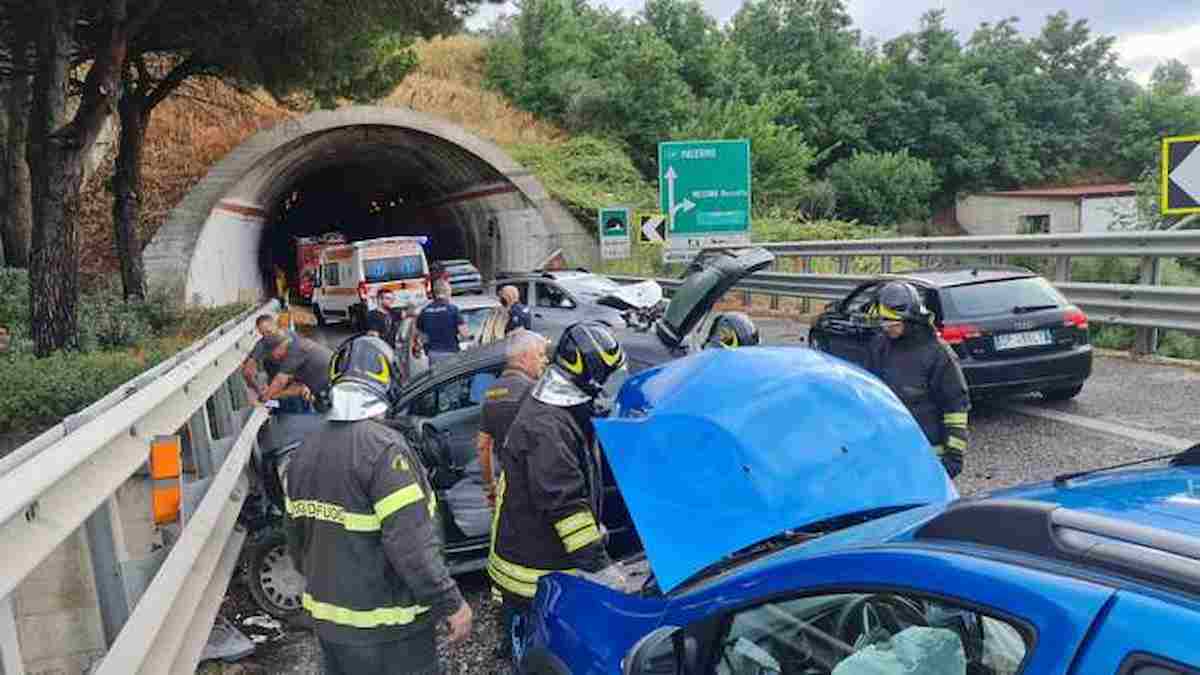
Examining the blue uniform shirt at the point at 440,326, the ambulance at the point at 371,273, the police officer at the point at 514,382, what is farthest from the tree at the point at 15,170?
the police officer at the point at 514,382

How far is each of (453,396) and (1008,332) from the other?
15.2ft

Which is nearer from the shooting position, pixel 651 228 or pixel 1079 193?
pixel 651 228

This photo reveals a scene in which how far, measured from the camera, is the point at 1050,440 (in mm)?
7176

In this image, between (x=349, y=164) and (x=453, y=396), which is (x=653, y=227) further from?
(x=349, y=164)

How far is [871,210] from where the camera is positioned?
133 ft

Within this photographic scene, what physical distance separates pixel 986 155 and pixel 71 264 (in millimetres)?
42876

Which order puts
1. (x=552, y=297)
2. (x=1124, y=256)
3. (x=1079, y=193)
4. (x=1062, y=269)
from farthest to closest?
1. (x=1079, y=193)
2. (x=552, y=297)
3. (x=1062, y=269)
4. (x=1124, y=256)

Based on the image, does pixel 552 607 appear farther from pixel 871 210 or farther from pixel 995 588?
pixel 871 210

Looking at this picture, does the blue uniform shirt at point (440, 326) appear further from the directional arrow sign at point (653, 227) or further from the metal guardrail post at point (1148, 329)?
the metal guardrail post at point (1148, 329)

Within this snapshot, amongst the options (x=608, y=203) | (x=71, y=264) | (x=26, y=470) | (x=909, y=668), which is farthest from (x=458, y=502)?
(x=608, y=203)

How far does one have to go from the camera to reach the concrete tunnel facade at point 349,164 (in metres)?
22.1

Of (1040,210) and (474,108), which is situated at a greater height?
(474,108)

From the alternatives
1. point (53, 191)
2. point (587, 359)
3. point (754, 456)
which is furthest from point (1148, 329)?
point (53, 191)

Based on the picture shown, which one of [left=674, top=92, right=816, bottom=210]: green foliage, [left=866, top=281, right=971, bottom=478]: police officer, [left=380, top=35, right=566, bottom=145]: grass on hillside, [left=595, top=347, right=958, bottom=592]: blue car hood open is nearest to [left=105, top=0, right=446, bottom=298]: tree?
[left=866, top=281, right=971, bottom=478]: police officer
